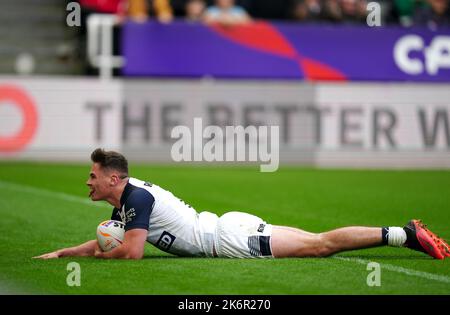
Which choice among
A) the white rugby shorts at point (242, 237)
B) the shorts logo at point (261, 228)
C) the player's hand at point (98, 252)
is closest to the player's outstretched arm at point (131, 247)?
the player's hand at point (98, 252)

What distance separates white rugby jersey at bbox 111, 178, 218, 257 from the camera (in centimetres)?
948

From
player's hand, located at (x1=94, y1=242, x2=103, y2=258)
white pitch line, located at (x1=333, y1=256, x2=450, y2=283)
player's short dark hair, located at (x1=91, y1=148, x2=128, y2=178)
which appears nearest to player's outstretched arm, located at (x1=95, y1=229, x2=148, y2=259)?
player's hand, located at (x1=94, y1=242, x2=103, y2=258)

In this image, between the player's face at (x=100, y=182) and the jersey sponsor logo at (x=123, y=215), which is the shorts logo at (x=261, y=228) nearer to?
the jersey sponsor logo at (x=123, y=215)

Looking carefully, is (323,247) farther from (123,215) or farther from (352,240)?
(123,215)

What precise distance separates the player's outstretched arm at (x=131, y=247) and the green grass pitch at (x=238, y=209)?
8cm

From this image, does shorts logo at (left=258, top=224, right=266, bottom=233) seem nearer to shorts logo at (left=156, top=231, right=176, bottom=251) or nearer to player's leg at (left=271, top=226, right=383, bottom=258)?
player's leg at (left=271, top=226, right=383, bottom=258)

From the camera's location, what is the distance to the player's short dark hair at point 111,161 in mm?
9664

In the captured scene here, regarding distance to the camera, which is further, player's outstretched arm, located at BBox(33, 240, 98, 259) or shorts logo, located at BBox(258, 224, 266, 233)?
player's outstretched arm, located at BBox(33, 240, 98, 259)

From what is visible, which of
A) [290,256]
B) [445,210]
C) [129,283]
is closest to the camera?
[129,283]

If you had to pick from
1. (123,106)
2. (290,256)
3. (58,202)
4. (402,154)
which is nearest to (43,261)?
(290,256)

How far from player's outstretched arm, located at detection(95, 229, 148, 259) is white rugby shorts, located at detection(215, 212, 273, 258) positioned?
0.75m

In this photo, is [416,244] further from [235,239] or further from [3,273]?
[3,273]

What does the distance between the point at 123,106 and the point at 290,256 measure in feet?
44.4

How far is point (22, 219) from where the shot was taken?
1377cm
